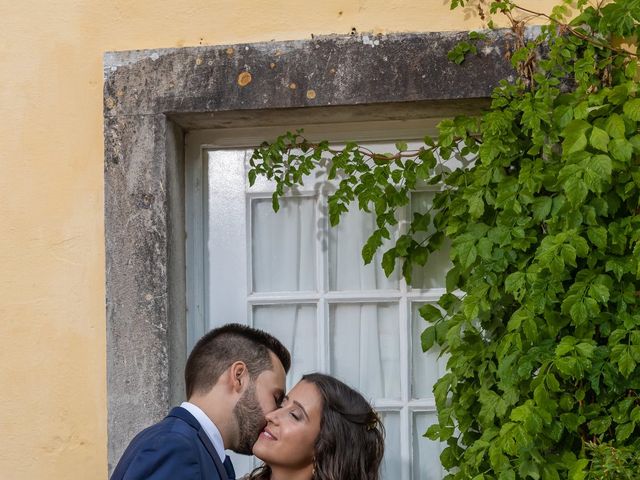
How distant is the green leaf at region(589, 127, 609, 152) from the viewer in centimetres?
349

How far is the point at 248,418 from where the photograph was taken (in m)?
3.70

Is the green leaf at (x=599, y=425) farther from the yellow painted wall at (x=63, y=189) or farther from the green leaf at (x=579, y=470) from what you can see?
the yellow painted wall at (x=63, y=189)

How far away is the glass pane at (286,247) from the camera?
14.2ft

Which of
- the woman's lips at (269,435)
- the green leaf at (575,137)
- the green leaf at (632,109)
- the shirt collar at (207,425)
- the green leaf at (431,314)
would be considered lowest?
the woman's lips at (269,435)

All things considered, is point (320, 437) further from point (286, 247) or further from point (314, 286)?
point (286, 247)

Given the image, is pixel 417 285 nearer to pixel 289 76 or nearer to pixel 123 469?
pixel 289 76

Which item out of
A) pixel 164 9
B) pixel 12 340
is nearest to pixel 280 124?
pixel 164 9

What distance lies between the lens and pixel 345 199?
4.06 metres

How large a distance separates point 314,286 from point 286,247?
170mm

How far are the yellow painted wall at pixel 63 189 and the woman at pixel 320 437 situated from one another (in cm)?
72

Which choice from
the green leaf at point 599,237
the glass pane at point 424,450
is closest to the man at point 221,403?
the glass pane at point 424,450

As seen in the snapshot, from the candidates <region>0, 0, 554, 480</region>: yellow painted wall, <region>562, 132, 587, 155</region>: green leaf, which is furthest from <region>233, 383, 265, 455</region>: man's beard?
<region>562, 132, 587, 155</region>: green leaf

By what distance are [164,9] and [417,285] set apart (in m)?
1.29

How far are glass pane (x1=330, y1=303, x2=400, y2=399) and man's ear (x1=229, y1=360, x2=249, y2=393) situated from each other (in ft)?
2.10
